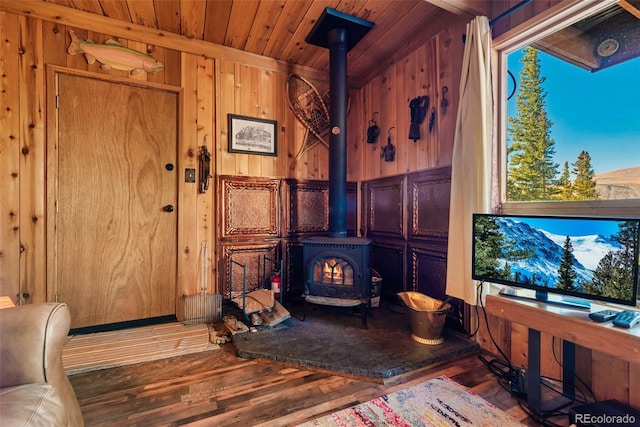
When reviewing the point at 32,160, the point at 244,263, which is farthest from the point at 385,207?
the point at 32,160

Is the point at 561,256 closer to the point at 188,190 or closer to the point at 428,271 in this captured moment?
the point at 428,271

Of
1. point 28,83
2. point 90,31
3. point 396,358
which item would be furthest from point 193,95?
point 396,358

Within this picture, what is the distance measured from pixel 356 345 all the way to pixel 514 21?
2450 mm

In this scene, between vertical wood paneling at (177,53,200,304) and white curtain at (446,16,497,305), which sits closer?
white curtain at (446,16,497,305)

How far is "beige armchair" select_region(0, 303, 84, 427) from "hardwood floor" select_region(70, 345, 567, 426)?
0.44 m

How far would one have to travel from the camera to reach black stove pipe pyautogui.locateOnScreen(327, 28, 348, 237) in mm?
2568

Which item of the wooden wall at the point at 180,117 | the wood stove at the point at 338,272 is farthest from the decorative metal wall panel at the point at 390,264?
the wooden wall at the point at 180,117

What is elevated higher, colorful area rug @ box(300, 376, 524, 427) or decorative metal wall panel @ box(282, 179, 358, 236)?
decorative metal wall panel @ box(282, 179, 358, 236)

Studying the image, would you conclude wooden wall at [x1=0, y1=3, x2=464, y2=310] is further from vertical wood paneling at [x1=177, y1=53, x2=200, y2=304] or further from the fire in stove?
the fire in stove

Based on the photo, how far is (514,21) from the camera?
6.33ft

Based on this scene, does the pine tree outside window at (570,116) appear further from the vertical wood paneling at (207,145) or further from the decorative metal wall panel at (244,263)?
the vertical wood paneling at (207,145)

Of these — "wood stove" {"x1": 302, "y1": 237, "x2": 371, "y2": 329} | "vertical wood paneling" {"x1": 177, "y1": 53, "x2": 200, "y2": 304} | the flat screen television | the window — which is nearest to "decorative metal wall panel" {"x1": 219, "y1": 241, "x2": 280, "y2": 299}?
"vertical wood paneling" {"x1": 177, "y1": 53, "x2": 200, "y2": 304}

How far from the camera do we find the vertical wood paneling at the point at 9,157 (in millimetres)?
2111

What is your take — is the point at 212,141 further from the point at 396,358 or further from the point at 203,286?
the point at 396,358
